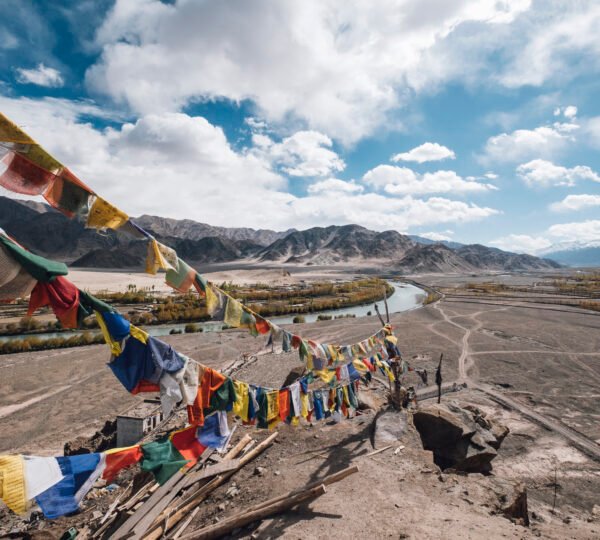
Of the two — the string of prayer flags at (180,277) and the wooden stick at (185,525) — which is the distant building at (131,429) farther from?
the string of prayer flags at (180,277)

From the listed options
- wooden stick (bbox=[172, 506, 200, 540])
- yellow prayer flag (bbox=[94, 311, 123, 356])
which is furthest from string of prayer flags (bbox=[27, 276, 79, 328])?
wooden stick (bbox=[172, 506, 200, 540])

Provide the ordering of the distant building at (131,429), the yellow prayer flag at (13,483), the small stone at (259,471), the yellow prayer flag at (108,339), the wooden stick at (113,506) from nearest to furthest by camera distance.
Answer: the yellow prayer flag at (13,483)
the yellow prayer flag at (108,339)
the wooden stick at (113,506)
the small stone at (259,471)
the distant building at (131,429)

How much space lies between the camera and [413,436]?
424 inches

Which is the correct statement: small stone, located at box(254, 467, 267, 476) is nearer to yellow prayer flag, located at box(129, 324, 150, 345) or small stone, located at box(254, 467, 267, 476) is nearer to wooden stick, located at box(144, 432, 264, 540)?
wooden stick, located at box(144, 432, 264, 540)

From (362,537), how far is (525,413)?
12.7 m

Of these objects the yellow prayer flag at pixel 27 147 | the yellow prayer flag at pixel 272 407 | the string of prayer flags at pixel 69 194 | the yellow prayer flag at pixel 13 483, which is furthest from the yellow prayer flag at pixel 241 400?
the yellow prayer flag at pixel 27 147

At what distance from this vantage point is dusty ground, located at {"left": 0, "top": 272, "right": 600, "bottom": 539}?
6.92m

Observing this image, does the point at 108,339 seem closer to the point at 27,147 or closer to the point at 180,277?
the point at 180,277

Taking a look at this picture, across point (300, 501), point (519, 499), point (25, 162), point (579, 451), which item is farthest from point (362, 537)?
point (579, 451)

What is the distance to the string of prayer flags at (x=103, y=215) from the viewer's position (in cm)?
462

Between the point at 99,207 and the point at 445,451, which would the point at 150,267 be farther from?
the point at 445,451

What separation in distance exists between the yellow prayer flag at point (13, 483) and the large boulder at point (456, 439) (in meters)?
10.9

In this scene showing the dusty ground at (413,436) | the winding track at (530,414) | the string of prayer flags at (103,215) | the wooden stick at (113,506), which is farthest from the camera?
the winding track at (530,414)

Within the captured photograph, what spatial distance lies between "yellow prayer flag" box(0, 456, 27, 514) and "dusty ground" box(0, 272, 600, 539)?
4.75 m
